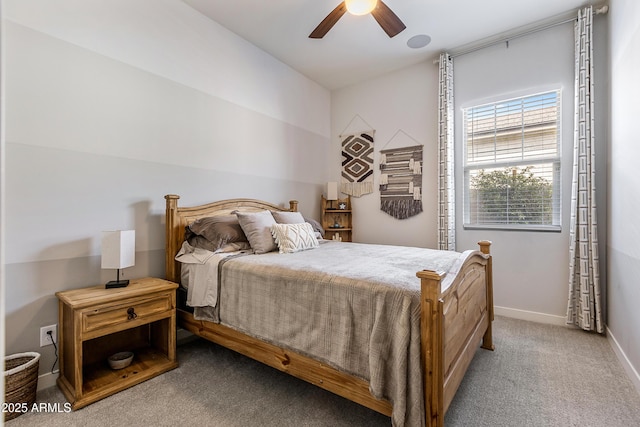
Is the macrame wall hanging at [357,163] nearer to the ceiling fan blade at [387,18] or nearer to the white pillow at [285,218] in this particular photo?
the white pillow at [285,218]

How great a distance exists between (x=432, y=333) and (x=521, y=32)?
134 inches

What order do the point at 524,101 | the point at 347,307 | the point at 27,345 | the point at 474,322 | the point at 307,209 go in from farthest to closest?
the point at 307,209, the point at 524,101, the point at 474,322, the point at 27,345, the point at 347,307

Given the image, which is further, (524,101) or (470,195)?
(470,195)

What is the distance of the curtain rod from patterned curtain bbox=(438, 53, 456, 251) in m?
0.16

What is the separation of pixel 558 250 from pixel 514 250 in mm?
373

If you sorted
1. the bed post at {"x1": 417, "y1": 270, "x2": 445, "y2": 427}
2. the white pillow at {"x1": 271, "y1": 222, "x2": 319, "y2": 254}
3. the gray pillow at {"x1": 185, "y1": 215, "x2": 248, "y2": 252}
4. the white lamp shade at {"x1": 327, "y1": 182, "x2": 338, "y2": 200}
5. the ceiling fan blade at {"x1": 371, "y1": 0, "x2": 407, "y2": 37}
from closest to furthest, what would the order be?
the bed post at {"x1": 417, "y1": 270, "x2": 445, "y2": 427}
the ceiling fan blade at {"x1": 371, "y1": 0, "x2": 407, "y2": 37}
the gray pillow at {"x1": 185, "y1": 215, "x2": 248, "y2": 252}
the white pillow at {"x1": 271, "y1": 222, "x2": 319, "y2": 254}
the white lamp shade at {"x1": 327, "y1": 182, "x2": 338, "y2": 200}

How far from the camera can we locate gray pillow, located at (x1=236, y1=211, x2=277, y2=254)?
101 inches

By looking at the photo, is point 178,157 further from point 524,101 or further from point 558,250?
point 558,250

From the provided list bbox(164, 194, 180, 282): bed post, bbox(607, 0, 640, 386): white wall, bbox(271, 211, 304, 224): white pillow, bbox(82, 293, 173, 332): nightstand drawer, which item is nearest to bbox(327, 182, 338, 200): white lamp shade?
bbox(271, 211, 304, 224): white pillow

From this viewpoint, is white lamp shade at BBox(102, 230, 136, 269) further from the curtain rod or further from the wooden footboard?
the curtain rod

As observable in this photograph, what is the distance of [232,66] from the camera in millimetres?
3236

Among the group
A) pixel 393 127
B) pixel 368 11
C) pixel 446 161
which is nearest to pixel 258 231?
pixel 368 11

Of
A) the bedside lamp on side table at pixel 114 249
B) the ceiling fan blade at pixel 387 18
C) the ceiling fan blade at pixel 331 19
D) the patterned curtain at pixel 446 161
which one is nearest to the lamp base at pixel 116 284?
the bedside lamp on side table at pixel 114 249

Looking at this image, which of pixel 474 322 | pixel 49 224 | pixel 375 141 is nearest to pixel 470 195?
pixel 375 141
